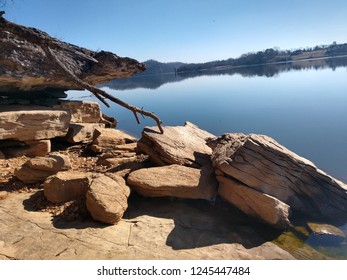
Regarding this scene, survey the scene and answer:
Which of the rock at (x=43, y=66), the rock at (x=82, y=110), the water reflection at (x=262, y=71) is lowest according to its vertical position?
the water reflection at (x=262, y=71)

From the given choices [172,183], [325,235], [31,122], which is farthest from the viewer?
[31,122]

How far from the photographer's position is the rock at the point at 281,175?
7746 mm

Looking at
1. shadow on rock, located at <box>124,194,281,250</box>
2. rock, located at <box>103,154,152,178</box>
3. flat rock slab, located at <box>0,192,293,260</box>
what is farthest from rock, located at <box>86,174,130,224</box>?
rock, located at <box>103,154,152,178</box>

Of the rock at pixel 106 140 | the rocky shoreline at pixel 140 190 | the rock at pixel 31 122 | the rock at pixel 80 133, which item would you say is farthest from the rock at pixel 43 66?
the rock at pixel 106 140

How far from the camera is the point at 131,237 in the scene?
6375 millimetres

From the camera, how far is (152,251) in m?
5.95

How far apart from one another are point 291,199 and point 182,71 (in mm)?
175464

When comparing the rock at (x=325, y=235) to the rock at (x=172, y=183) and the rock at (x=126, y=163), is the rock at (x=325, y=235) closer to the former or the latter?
the rock at (x=172, y=183)

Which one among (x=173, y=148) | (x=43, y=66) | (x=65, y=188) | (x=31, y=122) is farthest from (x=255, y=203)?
(x=43, y=66)

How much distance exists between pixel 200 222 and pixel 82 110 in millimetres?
8818

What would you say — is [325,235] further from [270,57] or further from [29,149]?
[270,57]

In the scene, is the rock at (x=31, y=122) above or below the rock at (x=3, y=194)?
above

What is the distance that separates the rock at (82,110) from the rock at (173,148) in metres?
4.97
